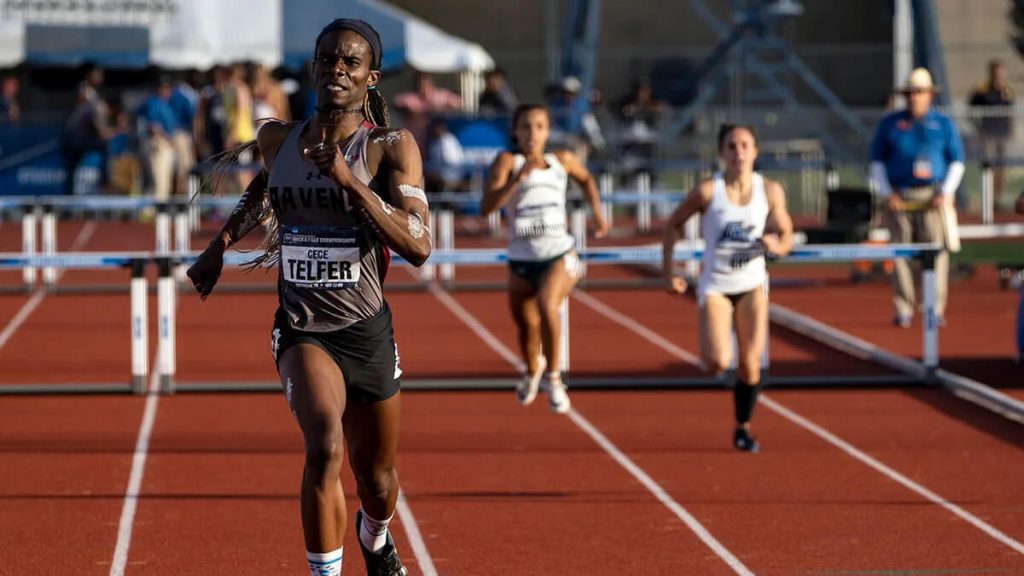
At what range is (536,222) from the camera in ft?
38.9

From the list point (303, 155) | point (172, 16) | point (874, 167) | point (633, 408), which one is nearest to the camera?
point (303, 155)

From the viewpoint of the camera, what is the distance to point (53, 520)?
29.4 feet

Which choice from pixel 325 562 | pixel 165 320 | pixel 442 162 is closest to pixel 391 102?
pixel 442 162

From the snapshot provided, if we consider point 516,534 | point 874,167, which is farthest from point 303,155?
point 874,167

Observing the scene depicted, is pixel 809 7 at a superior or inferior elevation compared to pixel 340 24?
superior

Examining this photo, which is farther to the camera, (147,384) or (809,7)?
(809,7)

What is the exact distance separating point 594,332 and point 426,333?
1438 mm

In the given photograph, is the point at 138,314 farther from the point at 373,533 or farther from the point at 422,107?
the point at 422,107

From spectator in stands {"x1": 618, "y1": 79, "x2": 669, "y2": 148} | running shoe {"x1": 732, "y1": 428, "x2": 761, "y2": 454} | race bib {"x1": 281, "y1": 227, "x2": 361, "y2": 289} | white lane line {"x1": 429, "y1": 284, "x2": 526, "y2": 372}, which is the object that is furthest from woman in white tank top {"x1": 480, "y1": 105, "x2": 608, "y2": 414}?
spectator in stands {"x1": 618, "y1": 79, "x2": 669, "y2": 148}

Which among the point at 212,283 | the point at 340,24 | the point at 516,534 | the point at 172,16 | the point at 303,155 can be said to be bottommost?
the point at 516,534

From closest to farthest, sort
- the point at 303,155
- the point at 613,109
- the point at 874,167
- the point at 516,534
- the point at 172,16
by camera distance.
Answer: the point at 303,155 → the point at 516,534 → the point at 874,167 → the point at 172,16 → the point at 613,109

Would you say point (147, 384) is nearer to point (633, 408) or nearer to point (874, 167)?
point (633, 408)

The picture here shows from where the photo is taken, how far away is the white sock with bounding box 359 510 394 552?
6.80 metres

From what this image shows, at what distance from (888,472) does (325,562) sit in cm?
476
